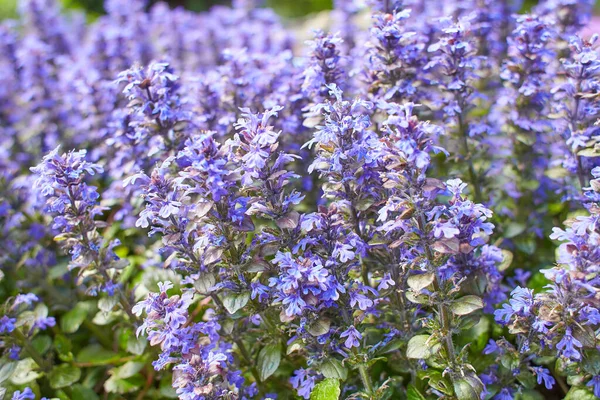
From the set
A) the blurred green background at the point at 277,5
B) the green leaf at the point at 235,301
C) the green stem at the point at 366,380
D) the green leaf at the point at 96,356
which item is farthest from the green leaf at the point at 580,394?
the blurred green background at the point at 277,5

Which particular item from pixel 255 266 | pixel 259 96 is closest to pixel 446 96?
pixel 259 96

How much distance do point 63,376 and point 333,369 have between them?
205 cm

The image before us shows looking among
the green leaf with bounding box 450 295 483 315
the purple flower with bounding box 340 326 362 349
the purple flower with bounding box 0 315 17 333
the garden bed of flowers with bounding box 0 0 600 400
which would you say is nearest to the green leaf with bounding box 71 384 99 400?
the garden bed of flowers with bounding box 0 0 600 400

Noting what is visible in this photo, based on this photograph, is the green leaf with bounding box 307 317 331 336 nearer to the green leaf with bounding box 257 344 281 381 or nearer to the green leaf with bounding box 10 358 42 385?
the green leaf with bounding box 257 344 281 381

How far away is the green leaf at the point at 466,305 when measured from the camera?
118 inches

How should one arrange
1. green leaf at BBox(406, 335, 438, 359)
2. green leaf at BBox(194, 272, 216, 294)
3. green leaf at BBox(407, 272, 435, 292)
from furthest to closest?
1. green leaf at BBox(194, 272, 216, 294)
2. green leaf at BBox(406, 335, 438, 359)
3. green leaf at BBox(407, 272, 435, 292)

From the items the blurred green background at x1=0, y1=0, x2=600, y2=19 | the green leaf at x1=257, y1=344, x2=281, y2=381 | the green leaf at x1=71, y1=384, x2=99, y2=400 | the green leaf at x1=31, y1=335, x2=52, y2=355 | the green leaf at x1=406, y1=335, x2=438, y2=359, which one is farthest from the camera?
the blurred green background at x1=0, y1=0, x2=600, y2=19

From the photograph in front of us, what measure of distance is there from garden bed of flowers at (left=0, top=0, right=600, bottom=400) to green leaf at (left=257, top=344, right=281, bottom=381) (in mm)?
13

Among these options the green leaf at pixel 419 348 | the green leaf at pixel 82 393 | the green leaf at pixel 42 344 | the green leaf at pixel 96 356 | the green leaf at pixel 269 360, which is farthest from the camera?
the green leaf at pixel 96 356

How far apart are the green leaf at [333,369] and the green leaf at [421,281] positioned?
63 cm

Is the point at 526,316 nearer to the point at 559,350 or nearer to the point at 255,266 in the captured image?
the point at 559,350

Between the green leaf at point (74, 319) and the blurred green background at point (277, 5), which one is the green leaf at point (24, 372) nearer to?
the green leaf at point (74, 319)

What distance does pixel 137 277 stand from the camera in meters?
4.69

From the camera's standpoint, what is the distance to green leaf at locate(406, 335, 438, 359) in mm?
3057
